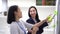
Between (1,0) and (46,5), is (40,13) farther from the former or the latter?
(1,0)

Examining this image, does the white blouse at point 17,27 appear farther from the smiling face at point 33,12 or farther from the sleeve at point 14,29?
the smiling face at point 33,12

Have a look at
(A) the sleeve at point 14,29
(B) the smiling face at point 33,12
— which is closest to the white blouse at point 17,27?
(A) the sleeve at point 14,29

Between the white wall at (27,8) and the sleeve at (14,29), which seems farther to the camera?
the white wall at (27,8)

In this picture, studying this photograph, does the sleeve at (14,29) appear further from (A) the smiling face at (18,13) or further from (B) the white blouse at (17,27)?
(A) the smiling face at (18,13)

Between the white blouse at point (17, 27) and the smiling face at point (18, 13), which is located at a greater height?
the smiling face at point (18, 13)

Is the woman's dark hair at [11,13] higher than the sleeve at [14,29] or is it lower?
higher

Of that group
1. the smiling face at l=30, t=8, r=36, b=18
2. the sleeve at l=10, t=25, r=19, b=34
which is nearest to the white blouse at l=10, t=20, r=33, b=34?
the sleeve at l=10, t=25, r=19, b=34

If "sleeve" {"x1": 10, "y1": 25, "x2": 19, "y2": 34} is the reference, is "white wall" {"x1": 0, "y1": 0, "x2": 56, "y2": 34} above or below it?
above

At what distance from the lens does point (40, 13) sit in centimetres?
151

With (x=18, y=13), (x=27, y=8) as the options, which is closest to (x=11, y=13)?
(x=18, y=13)

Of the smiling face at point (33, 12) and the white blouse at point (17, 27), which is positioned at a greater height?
the smiling face at point (33, 12)

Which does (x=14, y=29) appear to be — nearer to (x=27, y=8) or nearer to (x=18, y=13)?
(x=18, y=13)

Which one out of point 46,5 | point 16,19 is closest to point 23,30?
point 16,19

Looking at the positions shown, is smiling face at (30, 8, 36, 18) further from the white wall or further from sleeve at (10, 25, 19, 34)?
sleeve at (10, 25, 19, 34)
